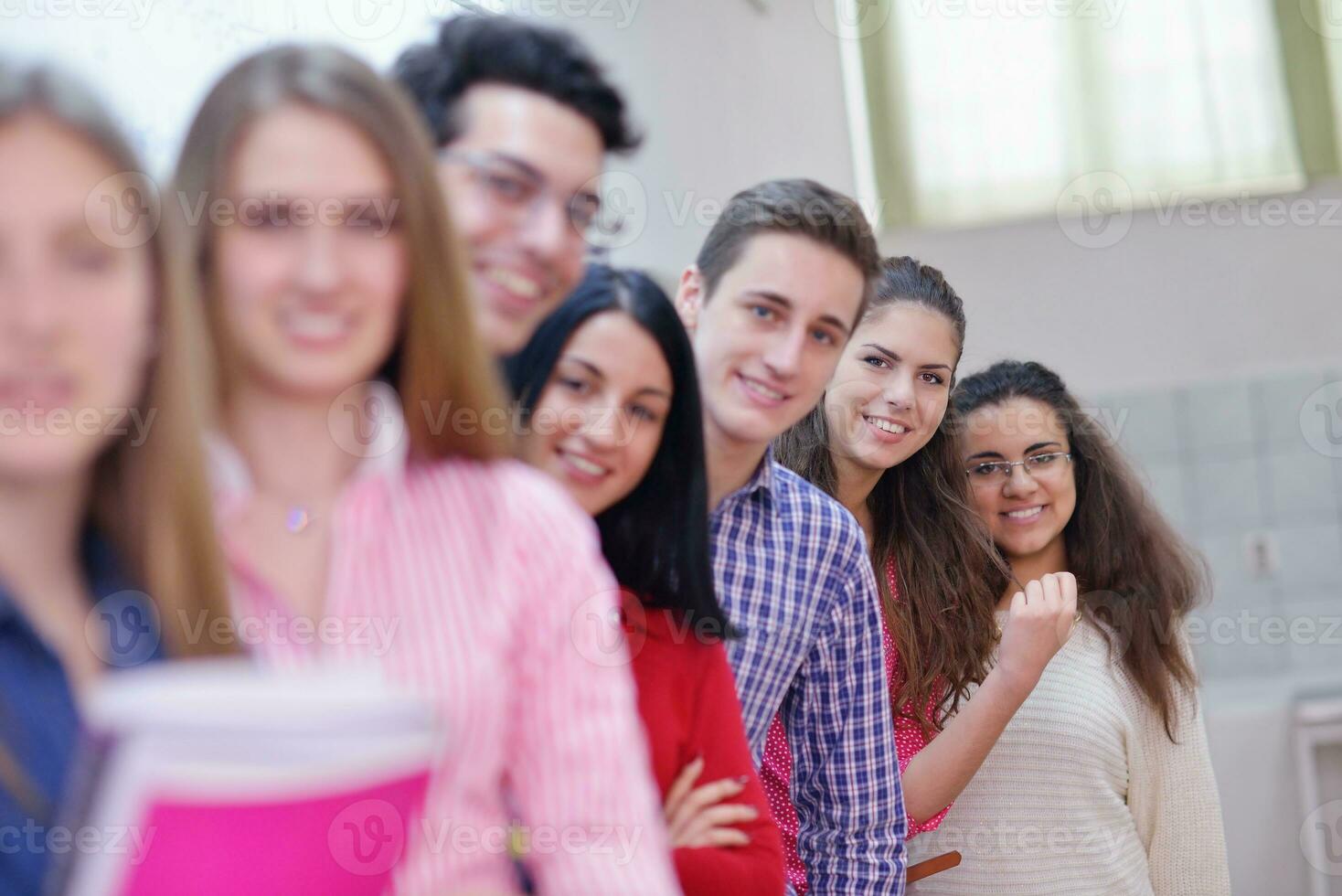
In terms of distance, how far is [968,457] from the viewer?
1481 mm

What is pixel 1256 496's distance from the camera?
2.65m

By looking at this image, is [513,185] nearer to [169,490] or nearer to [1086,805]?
[169,490]

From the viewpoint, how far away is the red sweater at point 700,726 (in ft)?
3.20

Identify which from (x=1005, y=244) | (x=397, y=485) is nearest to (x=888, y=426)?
(x=397, y=485)

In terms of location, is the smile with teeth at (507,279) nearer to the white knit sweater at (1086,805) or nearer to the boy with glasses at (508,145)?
the boy with glasses at (508,145)

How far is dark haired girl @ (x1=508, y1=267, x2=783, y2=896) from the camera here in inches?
36.0

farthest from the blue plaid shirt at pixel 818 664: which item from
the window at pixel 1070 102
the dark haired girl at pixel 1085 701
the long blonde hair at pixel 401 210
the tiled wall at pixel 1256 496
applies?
the tiled wall at pixel 1256 496

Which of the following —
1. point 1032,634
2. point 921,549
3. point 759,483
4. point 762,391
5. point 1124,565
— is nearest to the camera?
point 762,391

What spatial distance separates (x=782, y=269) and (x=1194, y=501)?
6.21 ft

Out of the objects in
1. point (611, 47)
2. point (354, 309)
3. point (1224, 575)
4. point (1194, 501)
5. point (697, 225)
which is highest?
point (611, 47)

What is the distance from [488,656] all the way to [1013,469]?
3.30ft

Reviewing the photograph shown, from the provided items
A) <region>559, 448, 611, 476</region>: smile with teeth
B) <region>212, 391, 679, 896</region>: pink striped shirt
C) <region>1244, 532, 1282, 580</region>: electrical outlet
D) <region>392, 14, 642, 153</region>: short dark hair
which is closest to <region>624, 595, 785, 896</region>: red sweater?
<region>559, 448, 611, 476</region>: smile with teeth

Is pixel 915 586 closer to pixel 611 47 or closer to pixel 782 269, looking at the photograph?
pixel 782 269

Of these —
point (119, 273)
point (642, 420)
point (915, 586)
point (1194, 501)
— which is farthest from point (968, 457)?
point (1194, 501)
